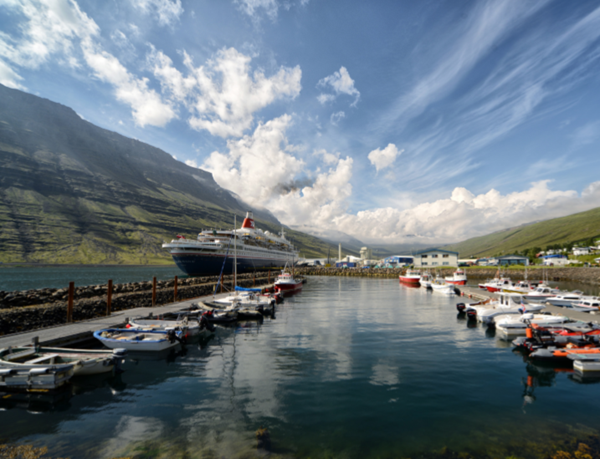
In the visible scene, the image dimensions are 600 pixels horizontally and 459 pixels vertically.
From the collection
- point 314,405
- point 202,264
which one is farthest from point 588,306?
point 202,264

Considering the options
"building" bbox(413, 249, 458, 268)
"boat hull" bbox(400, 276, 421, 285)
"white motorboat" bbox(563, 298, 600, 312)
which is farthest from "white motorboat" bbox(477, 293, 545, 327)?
"building" bbox(413, 249, 458, 268)

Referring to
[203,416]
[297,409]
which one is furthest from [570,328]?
[203,416]

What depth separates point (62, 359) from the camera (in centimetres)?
1494

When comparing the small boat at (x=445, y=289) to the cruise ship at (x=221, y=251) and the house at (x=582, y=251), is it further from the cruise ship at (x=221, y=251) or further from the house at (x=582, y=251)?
the house at (x=582, y=251)

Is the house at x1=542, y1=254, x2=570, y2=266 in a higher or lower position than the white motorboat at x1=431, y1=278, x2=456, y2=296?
higher

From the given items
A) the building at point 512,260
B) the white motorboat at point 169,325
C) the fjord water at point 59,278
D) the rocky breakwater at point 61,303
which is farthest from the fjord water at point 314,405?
the building at point 512,260

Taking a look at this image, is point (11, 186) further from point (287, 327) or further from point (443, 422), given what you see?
point (443, 422)

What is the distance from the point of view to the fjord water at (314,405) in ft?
32.1

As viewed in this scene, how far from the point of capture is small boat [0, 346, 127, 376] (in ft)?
45.1

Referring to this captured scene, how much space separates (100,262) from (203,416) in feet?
594

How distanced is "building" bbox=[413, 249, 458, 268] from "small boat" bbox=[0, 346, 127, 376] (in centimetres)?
14184

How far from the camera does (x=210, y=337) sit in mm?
24625

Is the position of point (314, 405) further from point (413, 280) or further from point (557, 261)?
point (557, 261)

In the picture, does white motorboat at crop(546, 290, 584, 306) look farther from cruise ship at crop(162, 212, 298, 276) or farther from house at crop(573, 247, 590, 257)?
house at crop(573, 247, 590, 257)
